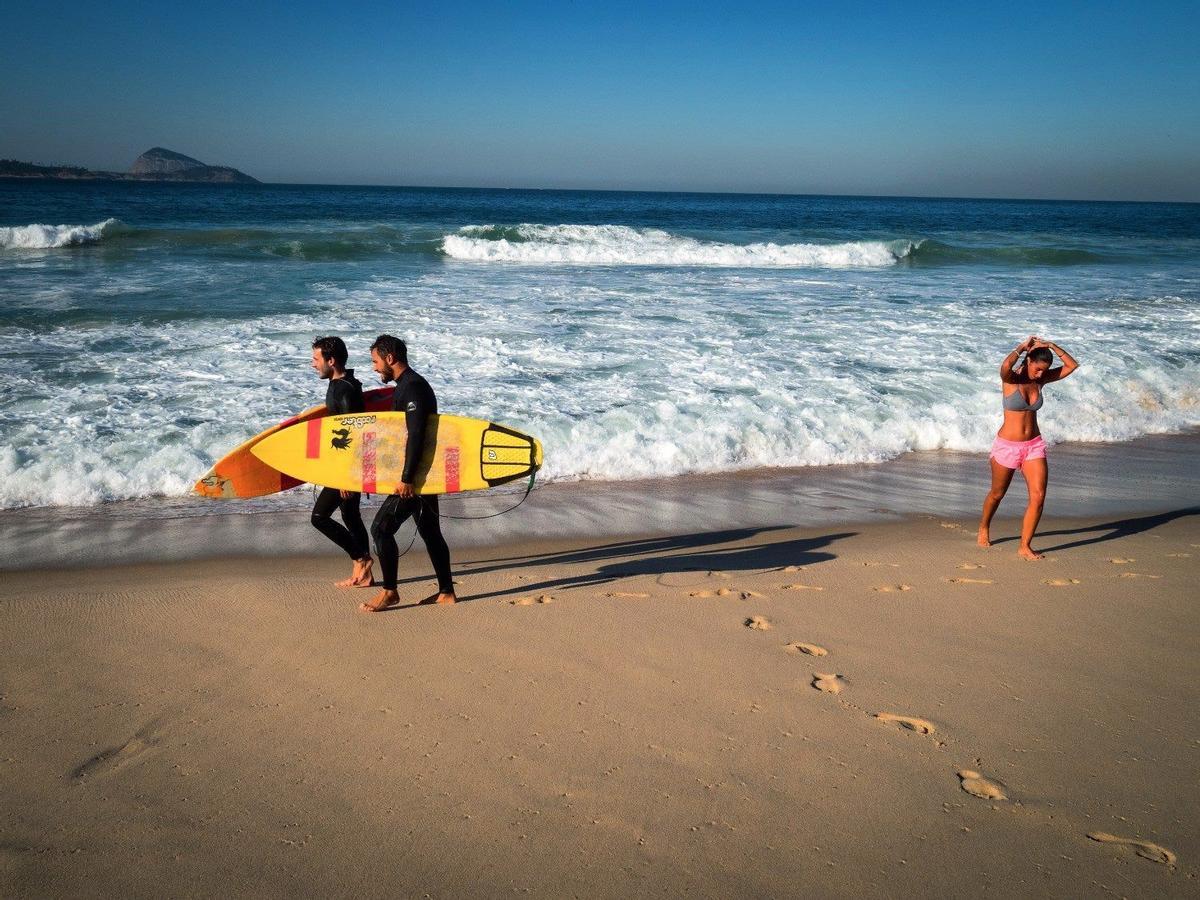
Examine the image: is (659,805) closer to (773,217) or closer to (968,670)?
(968,670)

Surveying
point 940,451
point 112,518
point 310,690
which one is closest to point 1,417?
point 112,518

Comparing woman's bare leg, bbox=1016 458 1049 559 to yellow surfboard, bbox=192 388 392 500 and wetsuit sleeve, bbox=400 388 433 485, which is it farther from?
yellow surfboard, bbox=192 388 392 500

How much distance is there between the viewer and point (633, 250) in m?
27.7

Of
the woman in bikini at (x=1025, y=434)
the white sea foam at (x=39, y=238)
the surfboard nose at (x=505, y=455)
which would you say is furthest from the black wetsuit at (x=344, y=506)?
the white sea foam at (x=39, y=238)

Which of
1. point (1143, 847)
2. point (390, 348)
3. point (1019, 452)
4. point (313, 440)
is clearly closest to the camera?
point (1143, 847)

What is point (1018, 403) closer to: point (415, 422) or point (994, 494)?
point (994, 494)

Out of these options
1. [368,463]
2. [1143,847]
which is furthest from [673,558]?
[1143,847]

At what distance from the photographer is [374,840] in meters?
2.73

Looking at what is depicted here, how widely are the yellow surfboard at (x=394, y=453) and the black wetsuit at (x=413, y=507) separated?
0.16m

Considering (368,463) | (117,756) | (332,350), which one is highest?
(332,350)

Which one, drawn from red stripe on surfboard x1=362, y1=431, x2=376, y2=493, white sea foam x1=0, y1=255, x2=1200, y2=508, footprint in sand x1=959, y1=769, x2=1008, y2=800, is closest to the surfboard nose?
red stripe on surfboard x1=362, y1=431, x2=376, y2=493

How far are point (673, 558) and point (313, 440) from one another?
2320 millimetres

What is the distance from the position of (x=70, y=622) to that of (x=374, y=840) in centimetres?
250

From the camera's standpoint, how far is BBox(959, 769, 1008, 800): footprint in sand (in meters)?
2.99
